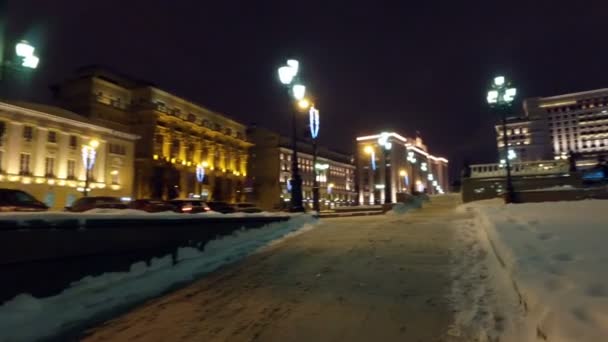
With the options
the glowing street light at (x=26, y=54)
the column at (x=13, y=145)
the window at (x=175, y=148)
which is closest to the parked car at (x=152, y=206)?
the glowing street light at (x=26, y=54)

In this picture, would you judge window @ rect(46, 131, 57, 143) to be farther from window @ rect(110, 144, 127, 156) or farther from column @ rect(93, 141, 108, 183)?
window @ rect(110, 144, 127, 156)

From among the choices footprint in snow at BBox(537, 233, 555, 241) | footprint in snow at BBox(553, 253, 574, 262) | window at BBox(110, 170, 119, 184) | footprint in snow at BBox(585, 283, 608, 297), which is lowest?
footprint in snow at BBox(585, 283, 608, 297)

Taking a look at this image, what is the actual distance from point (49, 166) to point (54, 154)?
148 centimetres

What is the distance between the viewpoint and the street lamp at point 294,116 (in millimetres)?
17266

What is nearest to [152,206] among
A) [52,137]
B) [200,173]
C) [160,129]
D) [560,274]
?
[560,274]

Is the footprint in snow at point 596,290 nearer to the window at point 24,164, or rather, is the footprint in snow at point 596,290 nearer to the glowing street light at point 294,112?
the glowing street light at point 294,112

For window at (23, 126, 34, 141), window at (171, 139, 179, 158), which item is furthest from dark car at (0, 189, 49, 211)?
window at (171, 139, 179, 158)

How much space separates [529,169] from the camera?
2762 centimetres

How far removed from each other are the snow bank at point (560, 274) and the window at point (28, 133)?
49.6 m

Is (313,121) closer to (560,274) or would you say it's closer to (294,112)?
(294,112)

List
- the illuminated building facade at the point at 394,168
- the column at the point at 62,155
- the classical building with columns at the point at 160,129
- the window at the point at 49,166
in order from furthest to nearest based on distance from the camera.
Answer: the illuminated building facade at the point at 394,168 < the classical building with columns at the point at 160,129 < the column at the point at 62,155 < the window at the point at 49,166

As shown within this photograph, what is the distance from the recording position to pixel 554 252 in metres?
6.05

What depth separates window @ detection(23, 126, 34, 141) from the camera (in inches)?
1770

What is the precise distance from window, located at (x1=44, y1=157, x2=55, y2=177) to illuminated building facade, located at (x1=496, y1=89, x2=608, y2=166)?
387 feet
